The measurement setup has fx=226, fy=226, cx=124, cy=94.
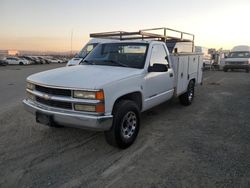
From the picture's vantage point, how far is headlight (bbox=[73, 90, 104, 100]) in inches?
129

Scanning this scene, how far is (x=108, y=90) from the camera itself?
11.1 feet

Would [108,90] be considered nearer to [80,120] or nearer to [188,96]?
[80,120]

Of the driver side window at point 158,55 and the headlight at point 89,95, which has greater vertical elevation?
the driver side window at point 158,55

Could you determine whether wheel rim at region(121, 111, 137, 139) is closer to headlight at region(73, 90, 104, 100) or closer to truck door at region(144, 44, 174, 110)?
truck door at region(144, 44, 174, 110)

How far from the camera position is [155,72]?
15.4ft

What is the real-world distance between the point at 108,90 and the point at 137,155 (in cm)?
120

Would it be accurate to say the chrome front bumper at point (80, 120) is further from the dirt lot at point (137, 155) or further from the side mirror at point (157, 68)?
the side mirror at point (157, 68)

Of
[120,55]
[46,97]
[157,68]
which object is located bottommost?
[46,97]

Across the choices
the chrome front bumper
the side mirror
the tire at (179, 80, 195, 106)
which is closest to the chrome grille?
the chrome front bumper

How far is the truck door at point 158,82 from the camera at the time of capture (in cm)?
455

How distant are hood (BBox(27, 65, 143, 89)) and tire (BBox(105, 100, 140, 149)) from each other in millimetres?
483

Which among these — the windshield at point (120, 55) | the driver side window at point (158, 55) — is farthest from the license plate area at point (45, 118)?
the driver side window at point (158, 55)

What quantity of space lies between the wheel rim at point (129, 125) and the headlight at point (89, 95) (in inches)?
27.3

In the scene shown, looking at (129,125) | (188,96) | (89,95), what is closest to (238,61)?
(188,96)
